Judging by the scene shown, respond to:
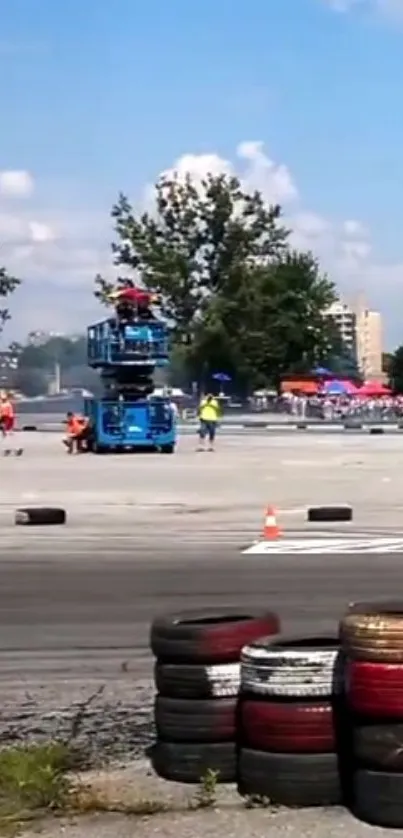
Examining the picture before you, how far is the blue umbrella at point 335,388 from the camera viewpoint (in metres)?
102

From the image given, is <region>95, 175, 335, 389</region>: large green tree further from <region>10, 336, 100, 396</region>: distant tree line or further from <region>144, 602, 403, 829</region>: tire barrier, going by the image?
<region>144, 602, 403, 829</region>: tire barrier

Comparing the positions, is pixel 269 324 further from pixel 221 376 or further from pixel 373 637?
pixel 373 637

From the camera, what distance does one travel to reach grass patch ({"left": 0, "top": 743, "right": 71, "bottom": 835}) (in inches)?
249

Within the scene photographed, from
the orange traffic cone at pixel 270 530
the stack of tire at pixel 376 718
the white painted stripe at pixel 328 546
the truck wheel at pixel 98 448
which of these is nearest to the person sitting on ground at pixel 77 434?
the truck wheel at pixel 98 448

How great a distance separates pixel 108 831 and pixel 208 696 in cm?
90

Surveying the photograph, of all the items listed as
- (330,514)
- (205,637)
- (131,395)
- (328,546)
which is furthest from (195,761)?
(131,395)

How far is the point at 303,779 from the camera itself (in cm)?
635

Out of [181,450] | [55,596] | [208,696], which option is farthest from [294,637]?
[181,450]

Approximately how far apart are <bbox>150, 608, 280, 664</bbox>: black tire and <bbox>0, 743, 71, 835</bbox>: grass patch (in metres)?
0.69

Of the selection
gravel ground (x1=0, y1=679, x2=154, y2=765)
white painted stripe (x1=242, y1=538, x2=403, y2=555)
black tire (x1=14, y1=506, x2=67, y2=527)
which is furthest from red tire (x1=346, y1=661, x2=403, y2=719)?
black tire (x1=14, y1=506, x2=67, y2=527)

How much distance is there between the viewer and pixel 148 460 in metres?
37.8

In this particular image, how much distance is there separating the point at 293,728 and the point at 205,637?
0.72 m

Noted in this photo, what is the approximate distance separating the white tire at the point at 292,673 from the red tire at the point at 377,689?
0.25 metres

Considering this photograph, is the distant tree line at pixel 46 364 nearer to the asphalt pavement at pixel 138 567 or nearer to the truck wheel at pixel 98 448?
the truck wheel at pixel 98 448
